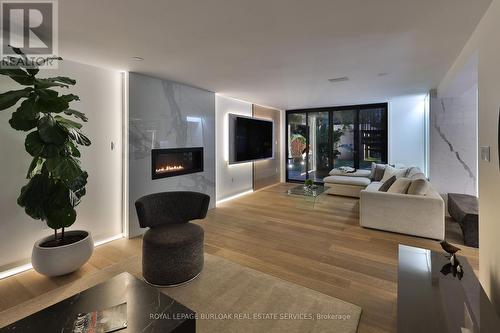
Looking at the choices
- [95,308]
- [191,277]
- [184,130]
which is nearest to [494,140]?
[191,277]

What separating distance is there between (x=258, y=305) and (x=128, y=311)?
1039mm

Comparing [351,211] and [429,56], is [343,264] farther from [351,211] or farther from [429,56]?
[429,56]

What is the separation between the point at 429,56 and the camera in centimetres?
288

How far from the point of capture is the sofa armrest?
3332 mm

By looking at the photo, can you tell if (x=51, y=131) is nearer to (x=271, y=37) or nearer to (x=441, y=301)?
(x=271, y=37)

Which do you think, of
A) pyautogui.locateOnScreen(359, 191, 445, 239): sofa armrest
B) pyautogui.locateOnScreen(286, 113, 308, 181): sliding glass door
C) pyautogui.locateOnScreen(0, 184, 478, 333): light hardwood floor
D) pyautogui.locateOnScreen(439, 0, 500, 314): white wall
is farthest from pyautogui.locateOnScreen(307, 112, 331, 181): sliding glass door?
pyautogui.locateOnScreen(439, 0, 500, 314): white wall

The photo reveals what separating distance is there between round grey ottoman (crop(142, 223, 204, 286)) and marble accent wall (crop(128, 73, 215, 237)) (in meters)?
1.44

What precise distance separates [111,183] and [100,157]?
0.40 m

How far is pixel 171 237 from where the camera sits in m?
2.34

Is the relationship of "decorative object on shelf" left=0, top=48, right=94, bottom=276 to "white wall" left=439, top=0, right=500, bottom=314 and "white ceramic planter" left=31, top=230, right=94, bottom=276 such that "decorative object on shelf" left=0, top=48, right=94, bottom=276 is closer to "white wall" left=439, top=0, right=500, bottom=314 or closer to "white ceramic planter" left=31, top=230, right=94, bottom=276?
"white ceramic planter" left=31, top=230, right=94, bottom=276

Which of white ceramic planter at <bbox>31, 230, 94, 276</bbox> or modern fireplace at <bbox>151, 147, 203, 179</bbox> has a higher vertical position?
modern fireplace at <bbox>151, 147, 203, 179</bbox>

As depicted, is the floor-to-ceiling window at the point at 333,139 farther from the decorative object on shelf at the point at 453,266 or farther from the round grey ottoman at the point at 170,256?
the round grey ottoman at the point at 170,256

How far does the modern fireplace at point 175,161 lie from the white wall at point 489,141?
12.6ft
